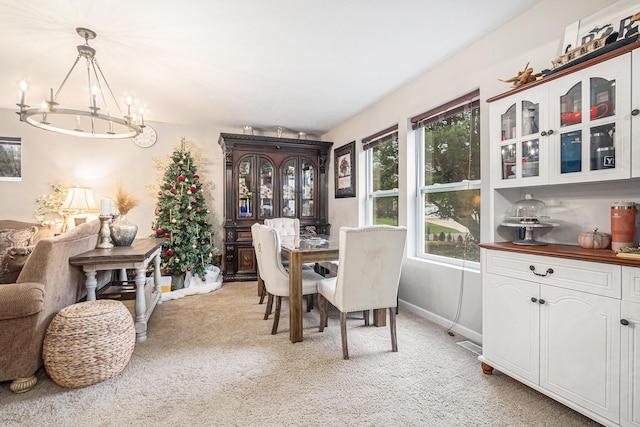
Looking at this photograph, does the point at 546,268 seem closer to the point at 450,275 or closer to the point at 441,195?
the point at 450,275

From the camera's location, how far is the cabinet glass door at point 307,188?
5.37m

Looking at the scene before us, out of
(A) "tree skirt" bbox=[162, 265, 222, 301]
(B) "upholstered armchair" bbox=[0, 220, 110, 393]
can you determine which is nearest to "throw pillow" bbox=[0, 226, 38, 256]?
(A) "tree skirt" bbox=[162, 265, 222, 301]

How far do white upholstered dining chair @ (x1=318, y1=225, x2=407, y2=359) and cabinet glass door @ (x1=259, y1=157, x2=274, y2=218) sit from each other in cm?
293

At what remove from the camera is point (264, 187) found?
16.9ft

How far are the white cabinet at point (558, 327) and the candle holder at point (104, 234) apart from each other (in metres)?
3.19

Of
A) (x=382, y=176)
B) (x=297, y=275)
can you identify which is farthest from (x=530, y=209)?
(x=382, y=176)

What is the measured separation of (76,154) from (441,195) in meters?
5.23

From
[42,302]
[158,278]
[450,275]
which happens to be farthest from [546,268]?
[158,278]

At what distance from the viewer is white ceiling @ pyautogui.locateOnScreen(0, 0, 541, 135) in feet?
7.11

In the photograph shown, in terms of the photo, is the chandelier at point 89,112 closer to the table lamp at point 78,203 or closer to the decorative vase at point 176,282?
the table lamp at point 78,203

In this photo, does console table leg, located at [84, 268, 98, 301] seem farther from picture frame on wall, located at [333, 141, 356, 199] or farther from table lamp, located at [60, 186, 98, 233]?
picture frame on wall, located at [333, 141, 356, 199]

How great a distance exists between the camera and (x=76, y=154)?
4.65 m

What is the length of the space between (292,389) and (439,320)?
5.59 feet

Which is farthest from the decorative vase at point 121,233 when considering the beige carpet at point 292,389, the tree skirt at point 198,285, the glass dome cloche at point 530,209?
the glass dome cloche at point 530,209
